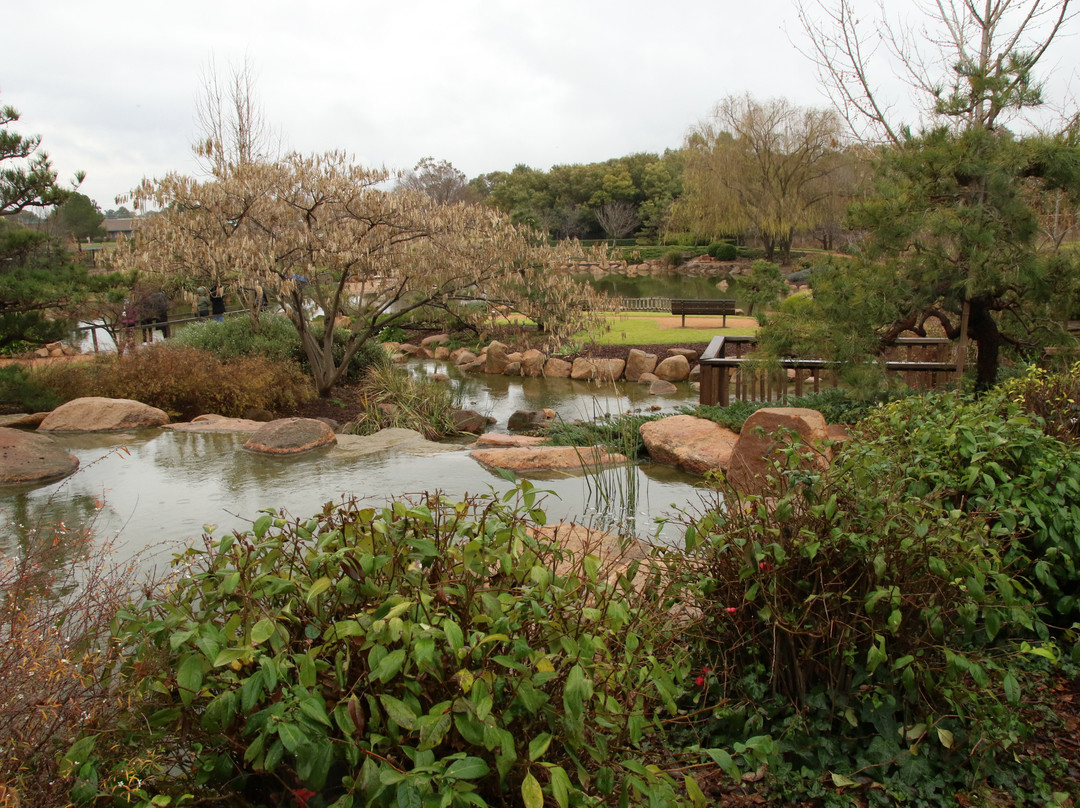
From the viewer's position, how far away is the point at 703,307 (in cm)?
1855

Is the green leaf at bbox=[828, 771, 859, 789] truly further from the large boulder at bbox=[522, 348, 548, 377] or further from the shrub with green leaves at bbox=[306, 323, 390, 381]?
the large boulder at bbox=[522, 348, 548, 377]

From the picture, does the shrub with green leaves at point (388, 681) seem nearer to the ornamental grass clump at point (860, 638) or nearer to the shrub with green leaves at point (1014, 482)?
the ornamental grass clump at point (860, 638)

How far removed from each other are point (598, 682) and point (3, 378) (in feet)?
29.1

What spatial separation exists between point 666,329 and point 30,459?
1372 centimetres

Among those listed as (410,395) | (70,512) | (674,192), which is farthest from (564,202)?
(70,512)

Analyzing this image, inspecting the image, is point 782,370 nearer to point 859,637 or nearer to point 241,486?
point 241,486

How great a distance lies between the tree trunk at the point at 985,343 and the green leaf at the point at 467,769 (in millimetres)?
6614

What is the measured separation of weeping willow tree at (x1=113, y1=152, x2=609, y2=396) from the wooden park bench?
8.63m

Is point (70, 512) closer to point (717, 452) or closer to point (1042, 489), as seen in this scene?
point (717, 452)

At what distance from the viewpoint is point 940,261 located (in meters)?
6.19

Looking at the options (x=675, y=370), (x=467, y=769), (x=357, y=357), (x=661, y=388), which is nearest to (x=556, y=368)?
(x=675, y=370)

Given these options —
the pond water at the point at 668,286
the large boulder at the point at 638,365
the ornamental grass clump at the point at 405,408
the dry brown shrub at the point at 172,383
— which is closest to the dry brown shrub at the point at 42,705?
the ornamental grass clump at the point at 405,408

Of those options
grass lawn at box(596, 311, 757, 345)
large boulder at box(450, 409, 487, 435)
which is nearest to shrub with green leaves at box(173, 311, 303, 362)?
large boulder at box(450, 409, 487, 435)

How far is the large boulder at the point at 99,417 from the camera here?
784cm
